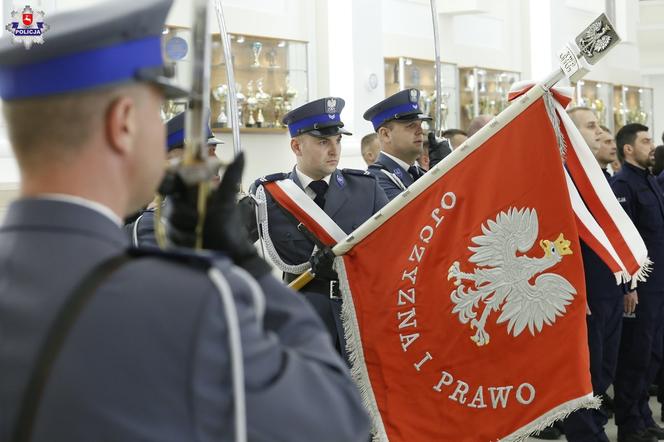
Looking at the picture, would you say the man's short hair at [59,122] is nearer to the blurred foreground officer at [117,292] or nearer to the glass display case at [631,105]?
the blurred foreground officer at [117,292]

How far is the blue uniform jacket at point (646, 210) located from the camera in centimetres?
516

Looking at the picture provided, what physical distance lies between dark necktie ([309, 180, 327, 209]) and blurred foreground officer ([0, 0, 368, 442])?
9.26ft

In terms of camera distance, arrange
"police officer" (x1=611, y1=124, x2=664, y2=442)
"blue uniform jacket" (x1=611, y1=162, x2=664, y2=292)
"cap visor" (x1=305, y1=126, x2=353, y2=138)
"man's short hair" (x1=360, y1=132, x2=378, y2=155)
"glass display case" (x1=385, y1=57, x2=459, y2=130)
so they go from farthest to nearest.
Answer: "glass display case" (x1=385, y1=57, x2=459, y2=130) < "man's short hair" (x1=360, y1=132, x2=378, y2=155) < "blue uniform jacket" (x1=611, y1=162, x2=664, y2=292) < "police officer" (x1=611, y1=124, x2=664, y2=442) < "cap visor" (x1=305, y1=126, x2=353, y2=138)

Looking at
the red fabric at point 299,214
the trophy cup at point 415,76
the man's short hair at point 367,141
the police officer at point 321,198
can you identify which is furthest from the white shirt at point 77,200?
the trophy cup at point 415,76

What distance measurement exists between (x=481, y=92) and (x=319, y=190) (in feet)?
20.5

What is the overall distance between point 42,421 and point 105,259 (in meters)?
0.17

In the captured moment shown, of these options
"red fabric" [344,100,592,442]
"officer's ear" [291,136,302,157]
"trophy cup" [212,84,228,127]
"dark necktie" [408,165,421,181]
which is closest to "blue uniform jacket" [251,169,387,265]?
"officer's ear" [291,136,302,157]

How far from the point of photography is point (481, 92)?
9.99m

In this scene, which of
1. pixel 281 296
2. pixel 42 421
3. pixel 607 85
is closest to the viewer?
pixel 42 421

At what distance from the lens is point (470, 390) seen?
3377 mm

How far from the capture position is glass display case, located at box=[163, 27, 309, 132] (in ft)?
21.3

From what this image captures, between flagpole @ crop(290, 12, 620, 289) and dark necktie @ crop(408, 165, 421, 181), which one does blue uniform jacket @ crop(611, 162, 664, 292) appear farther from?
flagpole @ crop(290, 12, 620, 289)

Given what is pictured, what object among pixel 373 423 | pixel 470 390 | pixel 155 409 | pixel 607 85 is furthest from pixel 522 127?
pixel 607 85

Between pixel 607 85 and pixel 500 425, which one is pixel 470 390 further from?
pixel 607 85
